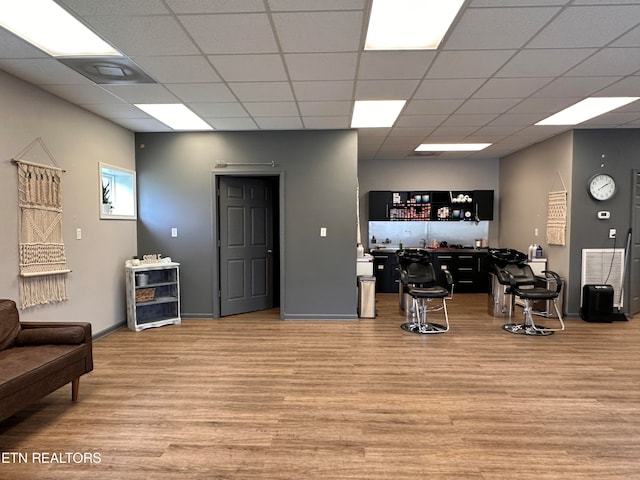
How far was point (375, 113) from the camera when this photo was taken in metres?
4.76

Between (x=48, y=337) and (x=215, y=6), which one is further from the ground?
(x=215, y=6)

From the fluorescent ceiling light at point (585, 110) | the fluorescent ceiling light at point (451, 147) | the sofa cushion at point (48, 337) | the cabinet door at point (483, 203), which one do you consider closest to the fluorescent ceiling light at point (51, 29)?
the sofa cushion at point (48, 337)

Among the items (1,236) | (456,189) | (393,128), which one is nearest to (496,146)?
Result: (456,189)

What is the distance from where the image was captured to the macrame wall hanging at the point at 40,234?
352 centimetres

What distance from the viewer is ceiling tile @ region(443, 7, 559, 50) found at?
2.49m

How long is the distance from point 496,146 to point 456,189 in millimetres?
1516

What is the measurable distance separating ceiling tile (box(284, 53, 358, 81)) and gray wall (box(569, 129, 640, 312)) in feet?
13.2

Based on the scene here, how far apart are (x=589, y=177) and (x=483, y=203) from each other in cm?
251

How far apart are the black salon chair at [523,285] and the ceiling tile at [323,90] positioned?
3.21m

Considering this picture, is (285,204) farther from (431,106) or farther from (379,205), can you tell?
(379,205)

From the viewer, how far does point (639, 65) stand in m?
3.29

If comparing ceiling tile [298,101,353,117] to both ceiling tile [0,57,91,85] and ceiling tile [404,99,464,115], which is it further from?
ceiling tile [0,57,91,85]

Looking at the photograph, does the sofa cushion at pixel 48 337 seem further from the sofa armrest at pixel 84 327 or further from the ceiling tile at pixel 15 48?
the ceiling tile at pixel 15 48

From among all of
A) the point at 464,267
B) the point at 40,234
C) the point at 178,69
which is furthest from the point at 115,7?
the point at 464,267
